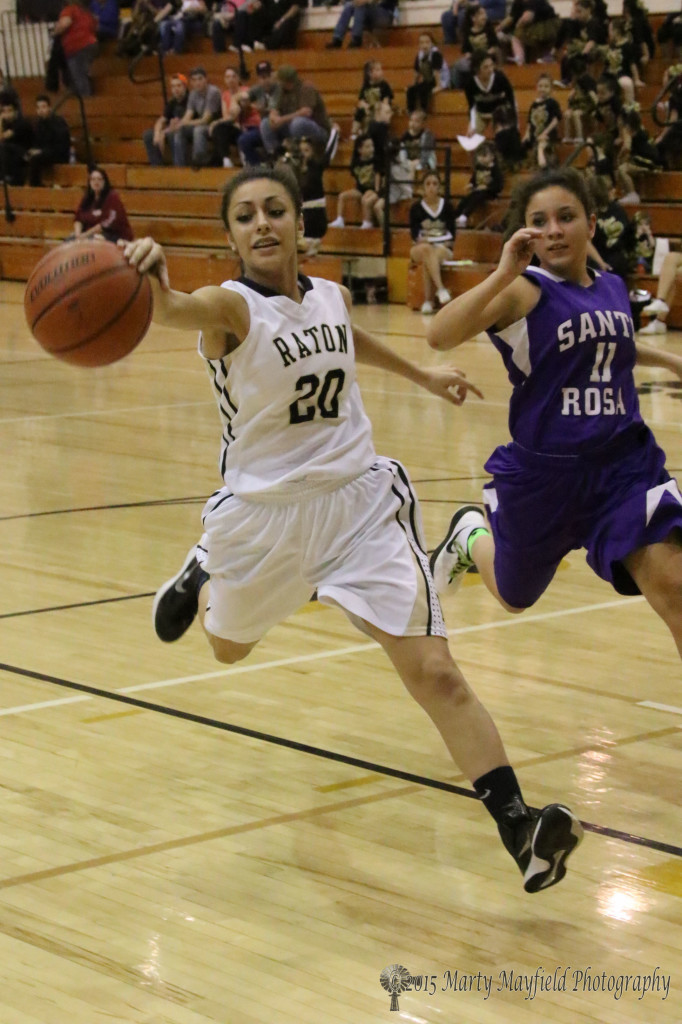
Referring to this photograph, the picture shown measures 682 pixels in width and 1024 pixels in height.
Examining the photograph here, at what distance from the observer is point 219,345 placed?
→ 11.8ft

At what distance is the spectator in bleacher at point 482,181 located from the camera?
16109 millimetres

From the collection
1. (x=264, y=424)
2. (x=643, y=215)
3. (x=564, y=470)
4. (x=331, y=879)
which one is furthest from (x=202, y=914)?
(x=643, y=215)

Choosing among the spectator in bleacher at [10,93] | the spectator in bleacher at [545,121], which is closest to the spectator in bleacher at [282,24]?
the spectator in bleacher at [10,93]

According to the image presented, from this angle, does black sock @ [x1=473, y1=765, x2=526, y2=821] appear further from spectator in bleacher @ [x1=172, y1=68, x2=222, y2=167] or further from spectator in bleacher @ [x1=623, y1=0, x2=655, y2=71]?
spectator in bleacher @ [x1=172, y1=68, x2=222, y2=167]

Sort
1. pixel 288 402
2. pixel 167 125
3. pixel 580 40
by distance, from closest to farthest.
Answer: pixel 288 402 → pixel 580 40 → pixel 167 125

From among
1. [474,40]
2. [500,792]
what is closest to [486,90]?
[474,40]

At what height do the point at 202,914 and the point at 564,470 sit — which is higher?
the point at 564,470

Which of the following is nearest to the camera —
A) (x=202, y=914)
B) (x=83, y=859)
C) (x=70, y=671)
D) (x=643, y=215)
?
(x=202, y=914)

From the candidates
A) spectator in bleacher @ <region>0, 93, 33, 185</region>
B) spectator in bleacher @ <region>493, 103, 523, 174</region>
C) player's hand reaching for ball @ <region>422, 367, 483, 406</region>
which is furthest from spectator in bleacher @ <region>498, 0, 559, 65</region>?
player's hand reaching for ball @ <region>422, 367, 483, 406</region>

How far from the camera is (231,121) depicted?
19.0 meters

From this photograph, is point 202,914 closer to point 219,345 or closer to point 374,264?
point 219,345

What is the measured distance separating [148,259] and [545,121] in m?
13.3

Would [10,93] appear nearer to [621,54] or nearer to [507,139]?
[507,139]

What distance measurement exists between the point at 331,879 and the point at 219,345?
1259 millimetres
